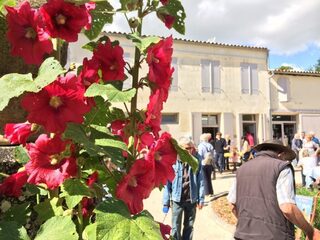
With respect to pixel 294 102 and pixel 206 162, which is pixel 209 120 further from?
pixel 206 162

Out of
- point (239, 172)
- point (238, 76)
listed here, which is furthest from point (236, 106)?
point (239, 172)

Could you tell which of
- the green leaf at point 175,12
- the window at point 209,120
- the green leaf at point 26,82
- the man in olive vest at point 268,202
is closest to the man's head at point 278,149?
the man in olive vest at point 268,202

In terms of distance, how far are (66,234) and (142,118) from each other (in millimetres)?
342

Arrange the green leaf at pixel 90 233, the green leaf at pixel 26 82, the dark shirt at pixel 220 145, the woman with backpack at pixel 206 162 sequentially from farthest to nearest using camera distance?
the dark shirt at pixel 220 145, the woman with backpack at pixel 206 162, the green leaf at pixel 90 233, the green leaf at pixel 26 82

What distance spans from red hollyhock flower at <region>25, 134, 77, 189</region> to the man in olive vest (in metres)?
2.98

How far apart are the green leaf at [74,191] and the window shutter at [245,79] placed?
22231mm

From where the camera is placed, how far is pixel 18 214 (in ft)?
3.80

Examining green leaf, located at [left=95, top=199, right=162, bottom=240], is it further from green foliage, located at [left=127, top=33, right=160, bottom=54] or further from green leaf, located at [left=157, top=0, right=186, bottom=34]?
green leaf, located at [left=157, top=0, right=186, bottom=34]

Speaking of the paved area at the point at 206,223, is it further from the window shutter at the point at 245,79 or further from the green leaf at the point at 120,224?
the window shutter at the point at 245,79

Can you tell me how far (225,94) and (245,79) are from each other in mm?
1411

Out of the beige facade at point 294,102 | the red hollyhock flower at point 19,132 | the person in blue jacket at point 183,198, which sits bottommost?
the person in blue jacket at point 183,198

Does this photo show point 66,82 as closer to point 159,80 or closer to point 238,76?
point 159,80

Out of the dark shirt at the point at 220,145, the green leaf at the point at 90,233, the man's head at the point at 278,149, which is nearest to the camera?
the green leaf at the point at 90,233

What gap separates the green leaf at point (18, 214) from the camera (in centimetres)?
114
